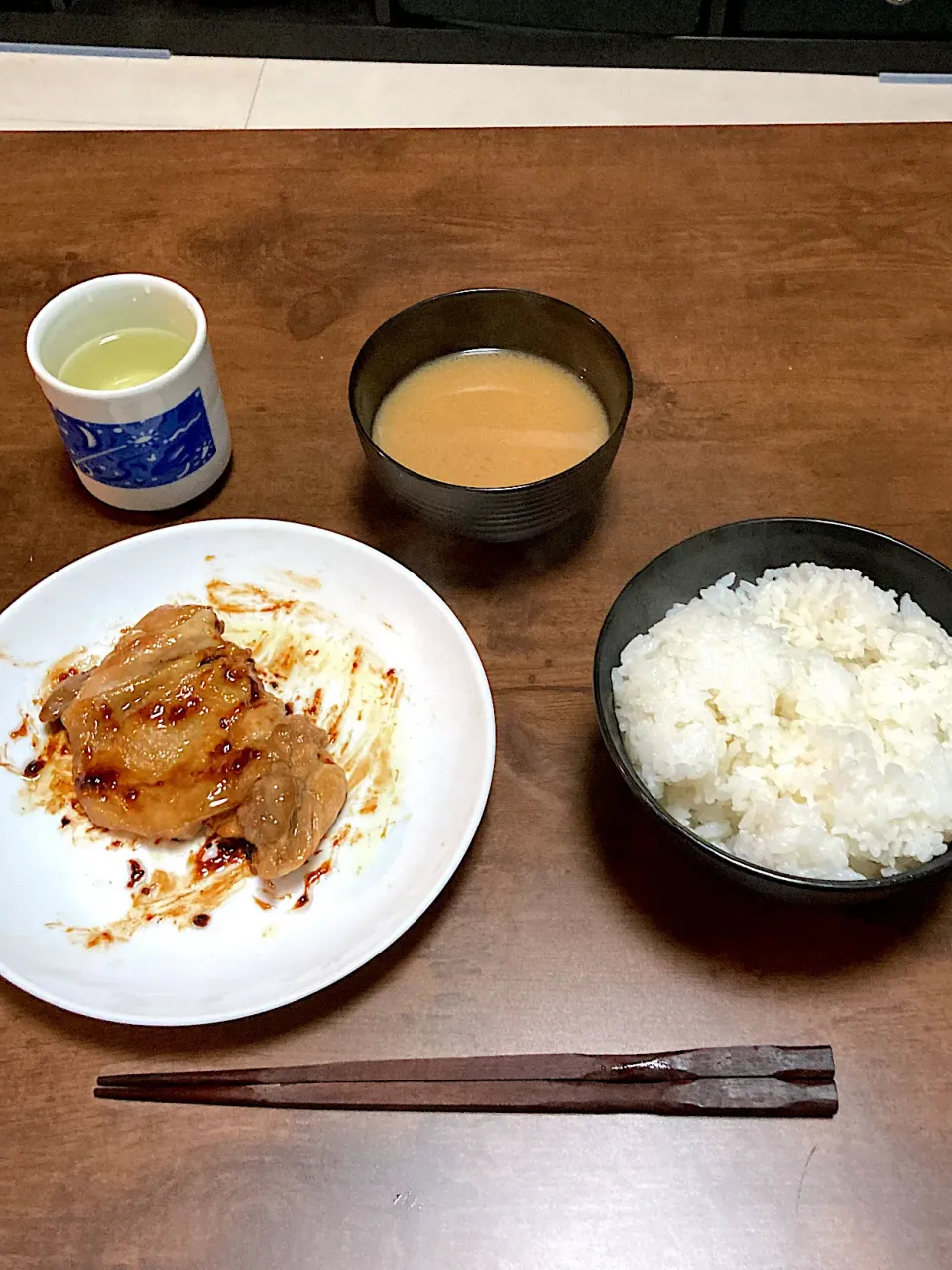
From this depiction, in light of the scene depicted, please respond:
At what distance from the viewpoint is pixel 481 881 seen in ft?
3.92

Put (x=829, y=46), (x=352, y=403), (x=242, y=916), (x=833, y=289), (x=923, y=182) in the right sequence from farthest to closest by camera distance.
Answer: (x=829, y=46) → (x=923, y=182) → (x=833, y=289) → (x=352, y=403) → (x=242, y=916)

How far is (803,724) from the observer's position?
115cm

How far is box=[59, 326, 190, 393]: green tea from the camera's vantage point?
145cm

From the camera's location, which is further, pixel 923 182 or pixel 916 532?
pixel 923 182

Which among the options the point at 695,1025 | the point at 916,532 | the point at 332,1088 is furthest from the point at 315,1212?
the point at 916,532

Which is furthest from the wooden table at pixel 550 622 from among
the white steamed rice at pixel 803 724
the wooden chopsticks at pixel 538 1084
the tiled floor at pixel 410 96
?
the tiled floor at pixel 410 96

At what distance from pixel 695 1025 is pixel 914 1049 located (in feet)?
0.72

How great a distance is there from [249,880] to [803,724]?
2.09 feet

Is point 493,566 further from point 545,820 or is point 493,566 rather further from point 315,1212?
point 315,1212

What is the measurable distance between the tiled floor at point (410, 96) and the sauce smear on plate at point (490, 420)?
61.2 inches

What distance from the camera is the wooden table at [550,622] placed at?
39.5 inches

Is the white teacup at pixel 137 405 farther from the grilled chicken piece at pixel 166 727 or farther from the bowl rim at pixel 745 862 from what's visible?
the bowl rim at pixel 745 862

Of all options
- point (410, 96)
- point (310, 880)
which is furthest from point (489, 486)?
point (410, 96)

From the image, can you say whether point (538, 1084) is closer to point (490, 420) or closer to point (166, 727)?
point (166, 727)
